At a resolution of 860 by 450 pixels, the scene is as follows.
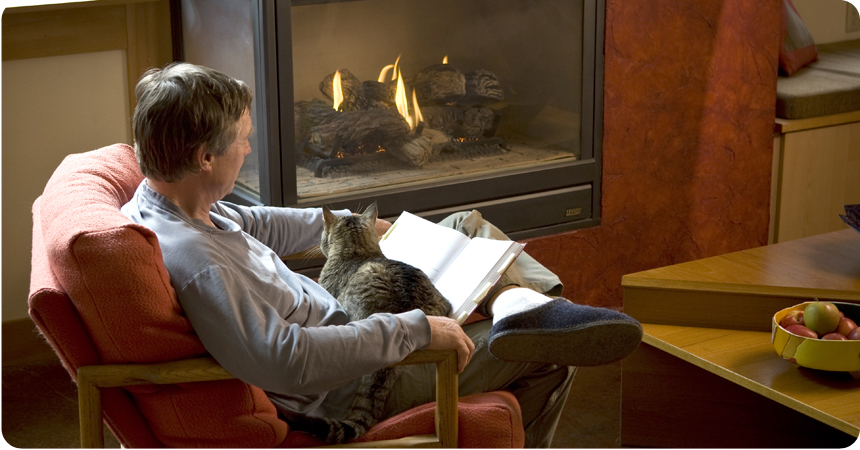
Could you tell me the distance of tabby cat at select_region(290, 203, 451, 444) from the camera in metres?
1.46

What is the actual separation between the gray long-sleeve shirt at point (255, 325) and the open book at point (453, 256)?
285 millimetres

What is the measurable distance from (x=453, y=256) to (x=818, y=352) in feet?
2.58

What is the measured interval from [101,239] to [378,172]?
1425 millimetres

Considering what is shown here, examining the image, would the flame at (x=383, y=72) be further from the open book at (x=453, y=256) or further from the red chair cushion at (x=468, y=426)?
the red chair cushion at (x=468, y=426)

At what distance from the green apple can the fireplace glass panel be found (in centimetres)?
115

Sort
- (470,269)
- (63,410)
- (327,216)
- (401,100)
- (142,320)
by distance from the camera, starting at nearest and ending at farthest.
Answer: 1. (142,320)
2. (470,269)
3. (327,216)
4. (63,410)
5. (401,100)

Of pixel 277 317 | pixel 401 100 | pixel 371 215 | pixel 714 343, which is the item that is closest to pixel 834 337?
pixel 714 343

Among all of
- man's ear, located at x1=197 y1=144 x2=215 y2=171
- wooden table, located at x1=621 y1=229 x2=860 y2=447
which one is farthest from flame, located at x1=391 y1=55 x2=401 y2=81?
man's ear, located at x1=197 y1=144 x2=215 y2=171

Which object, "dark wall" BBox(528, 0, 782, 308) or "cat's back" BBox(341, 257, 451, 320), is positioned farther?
"dark wall" BBox(528, 0, 782, 308)

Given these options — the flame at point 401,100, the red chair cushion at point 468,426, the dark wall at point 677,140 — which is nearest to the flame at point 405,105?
the flame at point 401,100

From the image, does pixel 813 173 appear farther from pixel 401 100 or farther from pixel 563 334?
pixel 563 334

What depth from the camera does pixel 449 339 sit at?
1.43 meters

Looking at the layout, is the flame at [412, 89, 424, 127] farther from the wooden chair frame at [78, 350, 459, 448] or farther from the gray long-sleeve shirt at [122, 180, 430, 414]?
the wooden chair frame at [78, 350, 459, 448]

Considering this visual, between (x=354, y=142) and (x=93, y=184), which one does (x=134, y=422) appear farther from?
(x=354, y=142)
